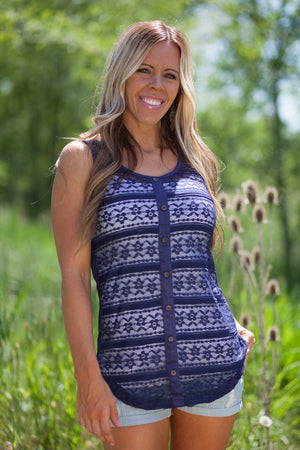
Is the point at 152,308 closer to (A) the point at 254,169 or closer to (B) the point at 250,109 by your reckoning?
(A) the point at 254,169

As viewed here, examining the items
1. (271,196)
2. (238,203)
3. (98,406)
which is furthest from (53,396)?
(271,196)

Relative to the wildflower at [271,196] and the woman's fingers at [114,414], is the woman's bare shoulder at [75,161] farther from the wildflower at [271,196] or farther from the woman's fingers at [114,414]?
the wildflower at [271,196]

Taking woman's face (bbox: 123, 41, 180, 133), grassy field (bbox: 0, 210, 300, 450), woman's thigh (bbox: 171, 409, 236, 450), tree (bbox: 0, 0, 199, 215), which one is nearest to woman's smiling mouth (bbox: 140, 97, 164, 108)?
woman's face (bbox: 123, 41, 180, 133)

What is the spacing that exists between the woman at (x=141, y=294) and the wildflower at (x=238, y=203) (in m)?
1.15

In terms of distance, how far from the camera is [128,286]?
70.5 inches

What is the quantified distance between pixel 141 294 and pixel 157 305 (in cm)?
6

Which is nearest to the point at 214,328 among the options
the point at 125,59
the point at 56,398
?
the point at 125,59

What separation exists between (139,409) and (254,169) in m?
7.80

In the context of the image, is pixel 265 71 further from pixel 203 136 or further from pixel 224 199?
pixel 224 199

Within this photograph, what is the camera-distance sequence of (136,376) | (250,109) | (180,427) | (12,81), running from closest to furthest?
1. (136,376)
2. (180,427)
3. (250,109)
4. (12,81)

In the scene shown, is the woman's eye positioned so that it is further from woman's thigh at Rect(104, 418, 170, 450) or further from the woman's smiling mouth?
woman's thigh at Rect(104, 418, 170, 450)

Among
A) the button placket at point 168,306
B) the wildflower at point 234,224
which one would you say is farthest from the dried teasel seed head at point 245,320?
the button placket at point 168,306

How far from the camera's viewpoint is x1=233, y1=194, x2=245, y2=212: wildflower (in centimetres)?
311

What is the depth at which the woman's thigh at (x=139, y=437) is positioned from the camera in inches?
68.4
